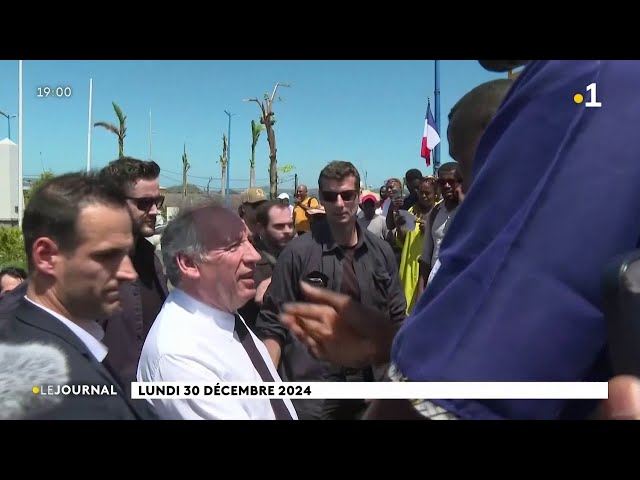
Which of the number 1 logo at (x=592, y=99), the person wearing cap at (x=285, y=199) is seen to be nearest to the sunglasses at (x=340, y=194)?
the person wearing cap at (x=285, y=199)

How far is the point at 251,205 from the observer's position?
6.89 ft

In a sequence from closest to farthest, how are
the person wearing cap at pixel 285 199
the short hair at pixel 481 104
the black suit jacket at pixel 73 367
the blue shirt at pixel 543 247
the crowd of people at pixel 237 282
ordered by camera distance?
the blue shirt at pixel 543 247, the short hair at pixel 481 104, the crowd of people at pixel 237 282, the black suit jacket at pixel 73 367, the person wearing cap at pixel 285 199

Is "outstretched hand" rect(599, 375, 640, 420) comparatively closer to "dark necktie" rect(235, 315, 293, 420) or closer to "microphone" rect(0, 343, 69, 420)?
"dark necktie" rect(235, 315, 293, 420)

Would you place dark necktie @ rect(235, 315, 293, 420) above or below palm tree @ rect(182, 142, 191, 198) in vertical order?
below

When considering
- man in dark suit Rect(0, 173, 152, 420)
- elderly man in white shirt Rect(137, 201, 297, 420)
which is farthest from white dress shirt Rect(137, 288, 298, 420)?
man in dark suit Rect(0, 173, 152, 420)

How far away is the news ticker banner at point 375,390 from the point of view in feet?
3.55

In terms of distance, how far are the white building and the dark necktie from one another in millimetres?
829

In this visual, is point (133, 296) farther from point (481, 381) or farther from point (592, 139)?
point (592, 139)

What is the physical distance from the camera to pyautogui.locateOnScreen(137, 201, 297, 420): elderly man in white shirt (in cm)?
203

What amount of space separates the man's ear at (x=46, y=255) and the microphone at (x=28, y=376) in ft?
0.78

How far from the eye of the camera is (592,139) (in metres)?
1.04

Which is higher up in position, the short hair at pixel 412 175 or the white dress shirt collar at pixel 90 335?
the short hair at pixel 412 175
